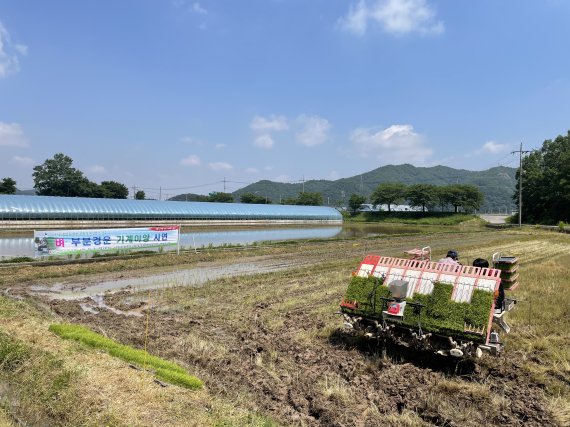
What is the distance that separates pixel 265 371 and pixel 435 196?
89420 mm

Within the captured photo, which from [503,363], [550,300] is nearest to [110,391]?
[503,363]

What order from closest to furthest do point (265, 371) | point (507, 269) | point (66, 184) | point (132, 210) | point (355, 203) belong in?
1. point (265, 371)
2. point (507, 269)
3. point (132, 210)
4. point (66, 184)
5. point (355, 203)

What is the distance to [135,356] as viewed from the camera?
6.02 metres

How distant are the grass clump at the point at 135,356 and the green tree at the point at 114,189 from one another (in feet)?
281

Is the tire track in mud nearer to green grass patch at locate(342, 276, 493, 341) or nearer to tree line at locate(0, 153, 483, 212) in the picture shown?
green grass patch at locate(342, 276, 493, 341)

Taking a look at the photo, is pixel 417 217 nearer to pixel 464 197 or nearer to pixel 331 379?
pixel 464 197

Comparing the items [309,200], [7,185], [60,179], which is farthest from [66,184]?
[309,200]

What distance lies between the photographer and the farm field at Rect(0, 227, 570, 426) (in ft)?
14.9

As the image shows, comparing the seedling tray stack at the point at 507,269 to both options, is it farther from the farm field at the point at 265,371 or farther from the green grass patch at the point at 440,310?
the green grass patch at the point at 440,310

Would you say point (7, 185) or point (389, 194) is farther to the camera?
point (389, 194)

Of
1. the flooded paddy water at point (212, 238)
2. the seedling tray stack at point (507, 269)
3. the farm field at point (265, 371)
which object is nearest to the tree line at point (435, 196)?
the flooded paddy water at point (212, 238)

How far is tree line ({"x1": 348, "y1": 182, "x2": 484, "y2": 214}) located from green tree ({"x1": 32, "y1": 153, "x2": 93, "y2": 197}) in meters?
69.8

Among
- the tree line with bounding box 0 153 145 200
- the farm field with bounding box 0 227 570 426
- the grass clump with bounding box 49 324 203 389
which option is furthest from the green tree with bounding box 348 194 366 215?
the grass clump with bounding box 49 324 203 389

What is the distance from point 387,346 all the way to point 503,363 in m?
1.84
